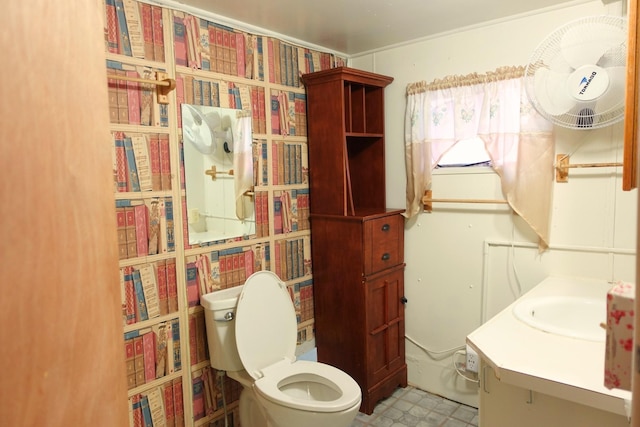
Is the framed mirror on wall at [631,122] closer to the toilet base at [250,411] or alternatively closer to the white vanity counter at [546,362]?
the white vanity counter at [546,362]

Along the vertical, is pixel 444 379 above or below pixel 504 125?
below

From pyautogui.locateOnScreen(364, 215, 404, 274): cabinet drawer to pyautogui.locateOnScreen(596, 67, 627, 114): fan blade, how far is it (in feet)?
4.00

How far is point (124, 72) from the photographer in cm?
181

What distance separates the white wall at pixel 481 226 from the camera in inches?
81.6

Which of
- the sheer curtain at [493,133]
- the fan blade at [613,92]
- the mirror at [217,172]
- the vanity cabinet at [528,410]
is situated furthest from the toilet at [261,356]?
the fan blade at [613,92]

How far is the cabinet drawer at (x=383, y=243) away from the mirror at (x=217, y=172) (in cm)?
69

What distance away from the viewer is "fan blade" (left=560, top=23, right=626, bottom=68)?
1795 mm

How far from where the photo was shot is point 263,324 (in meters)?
2.16

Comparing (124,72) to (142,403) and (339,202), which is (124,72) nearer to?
(339,202)

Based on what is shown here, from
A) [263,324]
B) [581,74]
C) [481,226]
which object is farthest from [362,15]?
[263,324]

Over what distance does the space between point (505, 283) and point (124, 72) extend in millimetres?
2247

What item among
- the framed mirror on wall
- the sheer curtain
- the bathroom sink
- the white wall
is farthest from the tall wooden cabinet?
the framed mirror on wall

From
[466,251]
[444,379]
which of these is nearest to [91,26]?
[466,251]

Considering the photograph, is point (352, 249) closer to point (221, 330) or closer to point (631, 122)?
point (221, 330)
